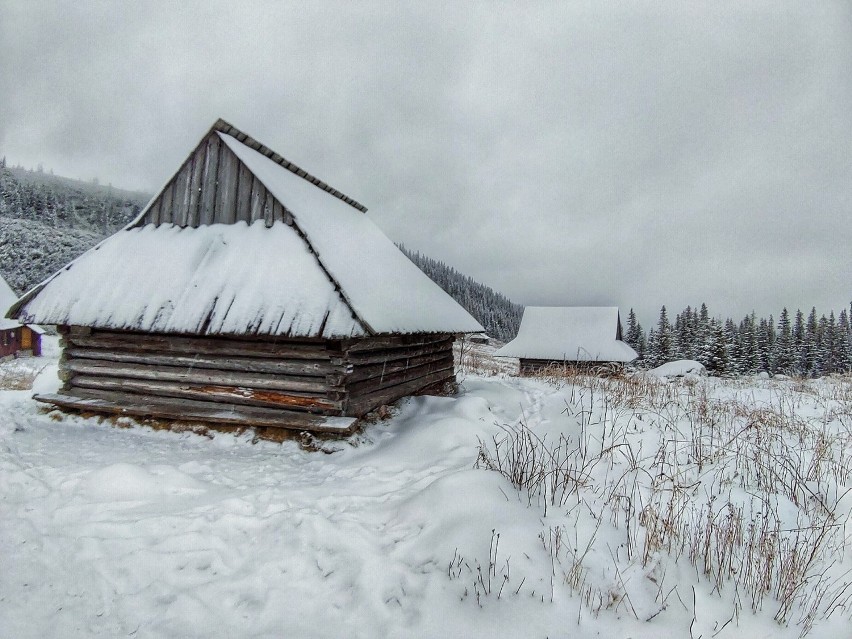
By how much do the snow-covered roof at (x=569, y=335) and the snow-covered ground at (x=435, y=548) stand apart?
22054 millimetres

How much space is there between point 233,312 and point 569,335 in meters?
25.7

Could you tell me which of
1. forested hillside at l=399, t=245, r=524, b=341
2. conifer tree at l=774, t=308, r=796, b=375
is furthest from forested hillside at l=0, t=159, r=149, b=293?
conifer tree at l=774, t=308, r=796, b=375

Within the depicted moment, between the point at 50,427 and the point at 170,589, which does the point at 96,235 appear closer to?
the point at 50,427

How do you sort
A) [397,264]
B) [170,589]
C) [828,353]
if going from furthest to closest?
[828,353], [397,264], [170,589]

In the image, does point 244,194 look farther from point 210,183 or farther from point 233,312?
point 233,312

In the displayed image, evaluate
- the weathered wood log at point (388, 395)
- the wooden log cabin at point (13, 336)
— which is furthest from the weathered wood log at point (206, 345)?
the wooden log cabin at point (13, 336)

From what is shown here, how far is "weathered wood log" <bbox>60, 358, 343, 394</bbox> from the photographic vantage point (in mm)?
6961

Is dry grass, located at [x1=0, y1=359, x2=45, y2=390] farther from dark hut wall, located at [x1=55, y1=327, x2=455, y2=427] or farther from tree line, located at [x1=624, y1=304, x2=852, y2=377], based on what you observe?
tree line, located at [x1=624, y1=304, x2=852, y2=377]

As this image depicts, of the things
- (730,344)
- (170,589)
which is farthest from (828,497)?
(730,344)

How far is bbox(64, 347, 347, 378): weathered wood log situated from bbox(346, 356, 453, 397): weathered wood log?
570 mm

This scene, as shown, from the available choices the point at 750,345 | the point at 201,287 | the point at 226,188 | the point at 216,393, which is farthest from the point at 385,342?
the point at 750,345

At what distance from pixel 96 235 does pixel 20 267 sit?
31.6m

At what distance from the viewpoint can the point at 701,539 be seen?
10.2ft

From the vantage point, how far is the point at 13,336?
33031 millimetres
